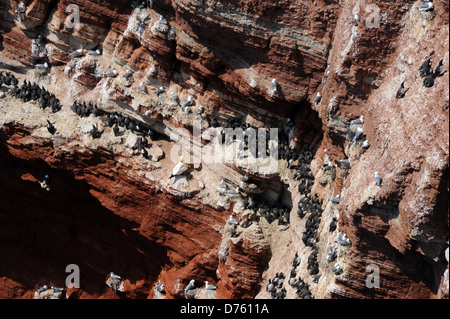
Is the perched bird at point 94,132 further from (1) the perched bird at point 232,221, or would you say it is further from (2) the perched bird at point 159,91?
(1) the perched bird at point 232,221

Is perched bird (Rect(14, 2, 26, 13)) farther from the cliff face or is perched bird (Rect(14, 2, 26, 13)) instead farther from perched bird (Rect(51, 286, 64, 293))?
perched bird (Rect(51, 286, 64, 293))

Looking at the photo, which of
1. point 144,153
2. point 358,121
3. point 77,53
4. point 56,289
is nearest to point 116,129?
point 144,153

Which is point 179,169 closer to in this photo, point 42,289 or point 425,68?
point 42,289

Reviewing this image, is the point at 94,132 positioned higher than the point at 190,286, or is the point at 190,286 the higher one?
the point at 94,132

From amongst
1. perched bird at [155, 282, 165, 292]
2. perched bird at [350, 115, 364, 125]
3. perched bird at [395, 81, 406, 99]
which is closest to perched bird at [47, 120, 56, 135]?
perched bird at [155, 282, 165, 292]

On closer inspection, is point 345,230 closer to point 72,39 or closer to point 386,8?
point 386,8

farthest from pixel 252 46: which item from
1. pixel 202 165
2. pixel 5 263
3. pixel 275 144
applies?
pixel 5 263

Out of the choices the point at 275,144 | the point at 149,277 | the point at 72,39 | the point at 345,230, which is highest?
the point at 72,39

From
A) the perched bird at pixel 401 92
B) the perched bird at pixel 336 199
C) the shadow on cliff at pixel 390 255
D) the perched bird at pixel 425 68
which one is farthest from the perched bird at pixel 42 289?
the perched bird at pixel 425 68
